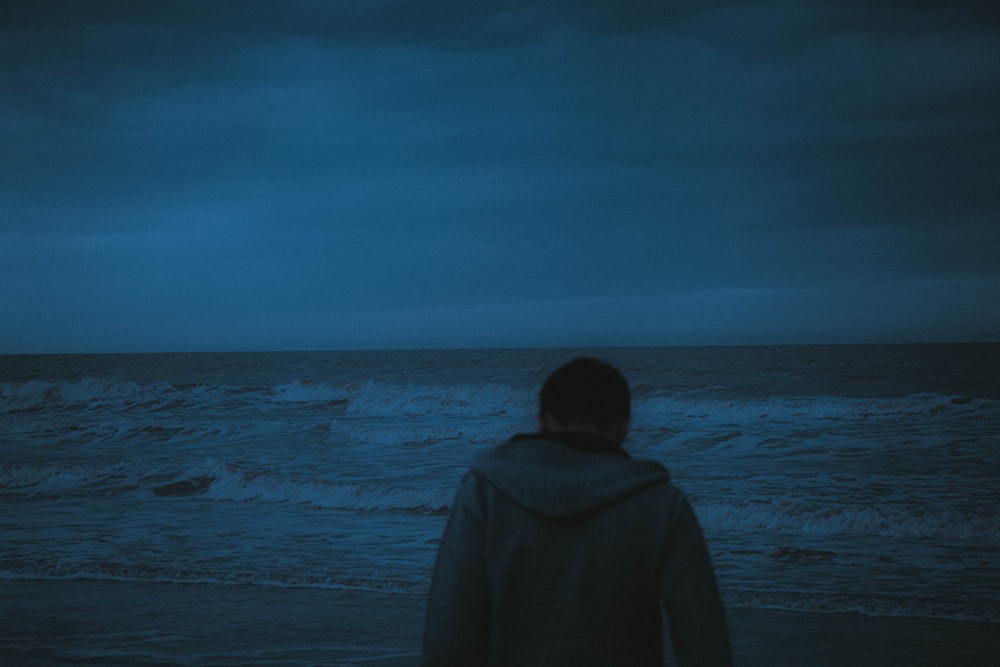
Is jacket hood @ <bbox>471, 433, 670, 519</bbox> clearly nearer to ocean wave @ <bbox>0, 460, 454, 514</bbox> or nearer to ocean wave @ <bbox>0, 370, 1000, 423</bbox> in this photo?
ocean wave @ <bbox>0, 460, 454, 514</bbox>

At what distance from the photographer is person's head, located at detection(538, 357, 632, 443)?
79.1 inches

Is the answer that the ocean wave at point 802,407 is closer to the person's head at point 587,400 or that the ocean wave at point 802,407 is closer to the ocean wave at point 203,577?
the ocean wave at point 203,577

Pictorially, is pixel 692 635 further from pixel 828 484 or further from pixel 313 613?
pixel 828 484

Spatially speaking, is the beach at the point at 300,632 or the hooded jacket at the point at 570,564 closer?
the hooded jacket at the point at 570,564

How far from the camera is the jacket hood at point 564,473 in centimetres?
185

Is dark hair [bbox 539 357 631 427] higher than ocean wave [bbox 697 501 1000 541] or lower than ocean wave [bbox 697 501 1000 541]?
higher

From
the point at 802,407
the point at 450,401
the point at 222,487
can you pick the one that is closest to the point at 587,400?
the point at 222,487

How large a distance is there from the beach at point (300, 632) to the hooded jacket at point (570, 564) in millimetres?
4026

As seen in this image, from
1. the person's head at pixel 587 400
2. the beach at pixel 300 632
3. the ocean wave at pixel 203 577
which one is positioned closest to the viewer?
the person's head at pixel 587 400

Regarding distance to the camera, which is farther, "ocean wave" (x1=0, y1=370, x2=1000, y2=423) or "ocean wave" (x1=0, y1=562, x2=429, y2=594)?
"ocean wave" (x1=0, y1=370, x2=1000, y2=423)

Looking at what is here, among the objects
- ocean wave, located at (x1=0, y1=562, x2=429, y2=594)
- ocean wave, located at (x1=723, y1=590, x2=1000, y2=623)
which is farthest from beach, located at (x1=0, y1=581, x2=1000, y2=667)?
ocean wave, located at (x1=0, y1=562, x2=429, y2=594)

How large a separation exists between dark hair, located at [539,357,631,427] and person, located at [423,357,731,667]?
0.22 ft

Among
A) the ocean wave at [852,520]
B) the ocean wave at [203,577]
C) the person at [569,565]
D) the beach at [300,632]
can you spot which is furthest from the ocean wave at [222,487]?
the person at [569,565]

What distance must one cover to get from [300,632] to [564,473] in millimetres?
5137
